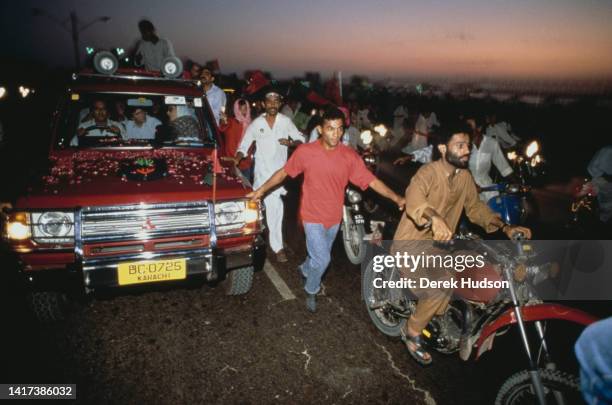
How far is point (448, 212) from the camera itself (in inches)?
127

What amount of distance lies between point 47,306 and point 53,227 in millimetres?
962

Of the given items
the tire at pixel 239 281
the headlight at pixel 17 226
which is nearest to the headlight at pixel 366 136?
the tire at pixel 239 281

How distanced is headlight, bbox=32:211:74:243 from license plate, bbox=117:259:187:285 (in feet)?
1.68

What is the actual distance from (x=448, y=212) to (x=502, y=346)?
157cm

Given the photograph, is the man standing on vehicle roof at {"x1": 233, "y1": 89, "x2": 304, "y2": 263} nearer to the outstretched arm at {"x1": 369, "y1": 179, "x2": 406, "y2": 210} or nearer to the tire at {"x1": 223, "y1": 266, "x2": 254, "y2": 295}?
the tire at {"x1": 223, "y1": 266, "x2": 254, "y2": 295}

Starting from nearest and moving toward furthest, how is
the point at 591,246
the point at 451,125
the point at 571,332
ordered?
the point at 451,125, the point at 571,332, the point at 591,246

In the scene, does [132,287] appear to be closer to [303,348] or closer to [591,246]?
[303,348]

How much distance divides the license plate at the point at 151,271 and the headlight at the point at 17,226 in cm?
78

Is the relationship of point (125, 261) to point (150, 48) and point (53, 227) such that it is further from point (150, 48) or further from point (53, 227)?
point (150, 48)

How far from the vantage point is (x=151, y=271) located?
10.9ft

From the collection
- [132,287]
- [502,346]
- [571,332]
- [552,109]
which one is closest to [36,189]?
[132,287]

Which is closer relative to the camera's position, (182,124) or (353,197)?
(182,124)

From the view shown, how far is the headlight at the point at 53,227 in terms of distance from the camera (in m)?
3.11

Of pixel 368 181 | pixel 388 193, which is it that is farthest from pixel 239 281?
pixel 388 193
